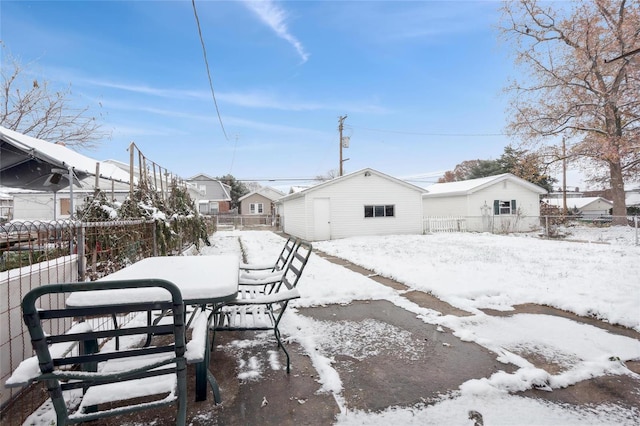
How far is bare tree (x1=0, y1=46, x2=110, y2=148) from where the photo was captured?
10.4 metres

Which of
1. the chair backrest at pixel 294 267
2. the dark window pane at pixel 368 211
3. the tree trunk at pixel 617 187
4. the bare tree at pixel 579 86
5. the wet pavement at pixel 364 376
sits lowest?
the wet pavement at pixel 364 376

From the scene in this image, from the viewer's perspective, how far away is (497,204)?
2011 cm

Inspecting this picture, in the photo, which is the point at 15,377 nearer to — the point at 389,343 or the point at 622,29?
the point at 389,343

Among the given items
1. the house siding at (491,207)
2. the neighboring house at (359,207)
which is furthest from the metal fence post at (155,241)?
the house siding at (491,207)

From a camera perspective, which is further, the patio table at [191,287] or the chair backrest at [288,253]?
the chair backrest at [288,253]

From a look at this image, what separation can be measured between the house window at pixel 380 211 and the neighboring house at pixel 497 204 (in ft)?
12.1

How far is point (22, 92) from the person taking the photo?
10.7 meters

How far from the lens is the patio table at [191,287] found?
5.07ft

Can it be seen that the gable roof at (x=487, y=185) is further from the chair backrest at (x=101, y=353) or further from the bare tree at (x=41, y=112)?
the chair backrest at (x=101, y=353)

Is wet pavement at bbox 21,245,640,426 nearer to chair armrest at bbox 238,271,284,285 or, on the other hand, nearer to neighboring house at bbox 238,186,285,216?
chair armrest at bbox 238,271,284,285

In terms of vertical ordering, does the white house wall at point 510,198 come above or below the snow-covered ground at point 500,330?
above

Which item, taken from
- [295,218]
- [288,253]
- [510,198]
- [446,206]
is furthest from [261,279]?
[510,198]

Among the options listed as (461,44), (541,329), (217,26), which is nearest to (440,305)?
(541,329)

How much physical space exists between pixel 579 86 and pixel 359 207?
14.8 m
